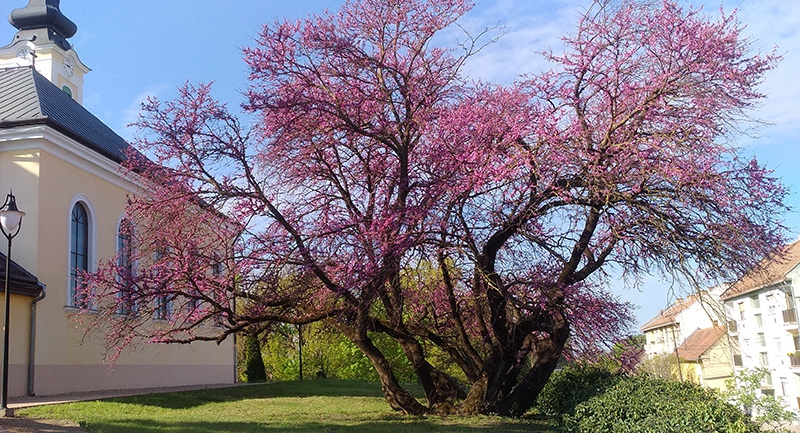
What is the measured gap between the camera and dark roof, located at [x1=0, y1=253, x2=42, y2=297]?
15.1m

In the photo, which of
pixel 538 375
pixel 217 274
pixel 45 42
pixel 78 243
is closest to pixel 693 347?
pixel 538 375

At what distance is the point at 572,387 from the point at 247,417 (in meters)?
6.17

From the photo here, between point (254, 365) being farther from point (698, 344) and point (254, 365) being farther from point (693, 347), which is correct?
point (693, 347)

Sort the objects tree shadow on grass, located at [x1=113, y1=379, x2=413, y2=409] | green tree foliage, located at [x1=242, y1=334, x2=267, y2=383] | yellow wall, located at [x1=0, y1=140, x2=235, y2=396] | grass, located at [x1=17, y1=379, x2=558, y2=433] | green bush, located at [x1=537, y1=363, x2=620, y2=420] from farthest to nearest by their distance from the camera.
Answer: green tree foliage, located at [x1=242, y1=334, x2=267, y2=383] → yellow wall, located at [x1=0, y1=140, x2=235, y2=396] → tree shadow on grass, located at [x1=113, y1=379, x2=413, y2=409] → grass, located at [x1=17, y1=379, x2=558, y2=433] → green bush, located at [x1=537, y1=363, x2=620, y2=420]

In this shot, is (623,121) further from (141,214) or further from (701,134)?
(141,214)

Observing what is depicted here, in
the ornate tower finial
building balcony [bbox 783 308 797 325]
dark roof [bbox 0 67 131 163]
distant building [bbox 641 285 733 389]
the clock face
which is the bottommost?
distant building [bbox 641 285 733 389]

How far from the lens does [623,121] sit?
11344 millimetres

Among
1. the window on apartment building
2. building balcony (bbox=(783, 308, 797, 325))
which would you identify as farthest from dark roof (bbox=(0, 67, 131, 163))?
building balcony (bbox=(783, 308, 797, 325))

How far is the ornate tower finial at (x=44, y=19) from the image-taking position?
31500 millimetres

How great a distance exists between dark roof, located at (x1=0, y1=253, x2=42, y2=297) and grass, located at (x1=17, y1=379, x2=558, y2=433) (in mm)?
3269

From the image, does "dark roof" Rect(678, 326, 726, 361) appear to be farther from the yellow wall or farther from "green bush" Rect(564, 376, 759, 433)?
"green bush" Rect(564, 376, 759, 433)

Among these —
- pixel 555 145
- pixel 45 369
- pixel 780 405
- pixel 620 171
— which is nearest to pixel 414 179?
pixel 555 145

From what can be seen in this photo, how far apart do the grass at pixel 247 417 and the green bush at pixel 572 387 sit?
1.67 ft

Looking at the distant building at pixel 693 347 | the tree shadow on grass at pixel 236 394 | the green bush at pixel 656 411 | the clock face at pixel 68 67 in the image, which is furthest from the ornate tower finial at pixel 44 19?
the distant building at pixel 693 347
